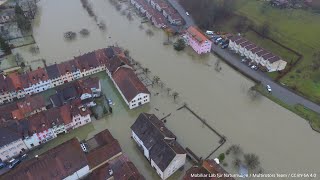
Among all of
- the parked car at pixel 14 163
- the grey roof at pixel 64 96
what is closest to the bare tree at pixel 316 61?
the grey roof at pixel 64 96

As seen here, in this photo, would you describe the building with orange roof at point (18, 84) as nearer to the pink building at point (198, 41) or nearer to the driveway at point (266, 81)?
the pink building at point (198, 41)

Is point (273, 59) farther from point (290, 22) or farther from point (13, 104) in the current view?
point (13, 104)

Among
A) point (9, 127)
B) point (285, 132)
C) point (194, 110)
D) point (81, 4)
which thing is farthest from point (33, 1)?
point (285, 132)

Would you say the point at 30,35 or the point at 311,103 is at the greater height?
the point at 30,35

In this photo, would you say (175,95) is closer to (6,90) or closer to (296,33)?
(6,90)

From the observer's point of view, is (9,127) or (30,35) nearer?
(9,127)

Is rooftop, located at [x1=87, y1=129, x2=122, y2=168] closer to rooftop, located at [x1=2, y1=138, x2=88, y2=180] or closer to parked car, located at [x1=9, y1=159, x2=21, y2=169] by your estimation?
rooftop, located at [x1=2, y1=138, x2=88, y2=180]
